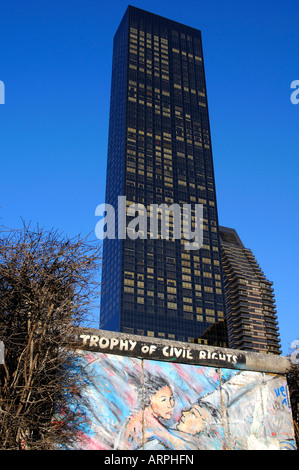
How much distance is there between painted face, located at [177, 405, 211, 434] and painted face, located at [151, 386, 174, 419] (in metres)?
0.66

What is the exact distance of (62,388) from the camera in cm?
1631

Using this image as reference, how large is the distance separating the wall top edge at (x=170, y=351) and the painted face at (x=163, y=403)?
1295 millimetres

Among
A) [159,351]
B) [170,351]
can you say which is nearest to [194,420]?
[170,351]

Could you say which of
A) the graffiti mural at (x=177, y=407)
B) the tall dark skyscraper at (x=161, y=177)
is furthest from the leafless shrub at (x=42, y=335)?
the tall dark skyscraper at (x=161, y=177)

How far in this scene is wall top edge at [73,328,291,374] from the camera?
17766mm

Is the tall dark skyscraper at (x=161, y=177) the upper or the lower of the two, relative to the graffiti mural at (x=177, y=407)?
upper
